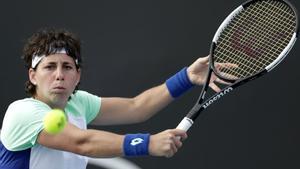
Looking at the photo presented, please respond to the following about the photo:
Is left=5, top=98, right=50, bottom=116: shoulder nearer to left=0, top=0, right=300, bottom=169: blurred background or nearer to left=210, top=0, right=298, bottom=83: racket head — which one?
left=210, top=0, right=298, bottom=83: racket head

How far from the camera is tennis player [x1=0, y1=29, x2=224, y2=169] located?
3.10 meters

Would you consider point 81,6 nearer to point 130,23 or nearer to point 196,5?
point 130,23

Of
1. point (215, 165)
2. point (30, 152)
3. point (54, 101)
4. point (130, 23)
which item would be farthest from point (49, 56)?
point (215, 165)

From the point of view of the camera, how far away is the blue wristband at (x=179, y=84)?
12.3 ft

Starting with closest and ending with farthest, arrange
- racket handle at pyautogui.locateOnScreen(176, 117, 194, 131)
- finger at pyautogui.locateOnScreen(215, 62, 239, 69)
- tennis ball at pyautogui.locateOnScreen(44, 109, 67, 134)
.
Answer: tennis ball at pyautogui.locateOnScreen(44, 109, 67, 134) < racket handle at pyautogui.locateOnScreen(176, 117, 194, 131) < finger at pyautogui.locateOnScreen(215, 62, 239, 69)

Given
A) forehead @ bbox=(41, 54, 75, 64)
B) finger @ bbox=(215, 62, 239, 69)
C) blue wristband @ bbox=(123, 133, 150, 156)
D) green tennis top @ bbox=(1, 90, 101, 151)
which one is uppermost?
forehead @ bbox=(41, 54, 75, 64)

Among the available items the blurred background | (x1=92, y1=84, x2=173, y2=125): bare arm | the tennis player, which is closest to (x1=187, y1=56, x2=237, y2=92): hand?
the tennis player

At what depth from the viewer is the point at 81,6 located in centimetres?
473

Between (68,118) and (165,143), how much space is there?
2.38ft

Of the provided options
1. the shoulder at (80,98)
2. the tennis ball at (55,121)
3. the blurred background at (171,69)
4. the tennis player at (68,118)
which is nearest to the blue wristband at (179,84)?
the tennis player at (68,118)

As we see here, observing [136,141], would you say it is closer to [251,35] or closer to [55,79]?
[55,79]

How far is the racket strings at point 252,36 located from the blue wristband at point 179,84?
214mm

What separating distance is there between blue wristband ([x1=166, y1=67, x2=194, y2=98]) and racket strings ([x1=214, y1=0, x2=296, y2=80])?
214 millimetres

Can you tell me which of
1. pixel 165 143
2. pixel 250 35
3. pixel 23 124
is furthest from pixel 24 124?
pixel 250 35
